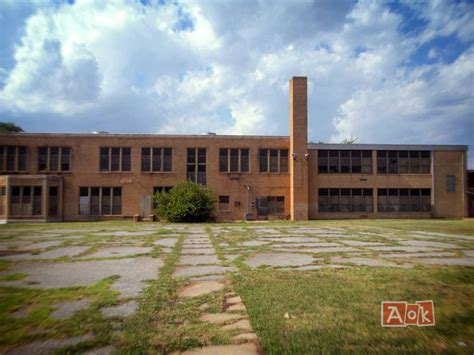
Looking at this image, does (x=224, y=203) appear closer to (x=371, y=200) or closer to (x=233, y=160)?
(x=233, y=160)

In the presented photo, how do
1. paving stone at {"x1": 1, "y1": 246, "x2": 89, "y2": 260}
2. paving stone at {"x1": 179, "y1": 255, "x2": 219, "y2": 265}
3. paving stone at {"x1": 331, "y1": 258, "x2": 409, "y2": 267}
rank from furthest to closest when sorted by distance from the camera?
paving stone at {"x1": 1, "y1": 246, "x2": 89, "y2": 260}
paving stone at {"x1": 179, "y1": 255, "x2": 219, "y2": 265}
paving stone at {"x1": 331, "y1": 258, "x2": 409, "y2": 267}

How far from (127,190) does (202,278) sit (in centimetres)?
2428

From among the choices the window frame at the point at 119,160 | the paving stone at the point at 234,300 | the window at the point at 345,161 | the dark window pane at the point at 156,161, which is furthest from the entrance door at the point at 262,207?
the paving stone at the point at 234,300

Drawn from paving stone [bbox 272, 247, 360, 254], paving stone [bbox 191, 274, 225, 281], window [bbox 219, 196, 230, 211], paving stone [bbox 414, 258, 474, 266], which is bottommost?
paving stone [bbox 272, 247, 360, 254]

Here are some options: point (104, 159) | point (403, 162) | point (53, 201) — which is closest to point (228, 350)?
point (104, 159)

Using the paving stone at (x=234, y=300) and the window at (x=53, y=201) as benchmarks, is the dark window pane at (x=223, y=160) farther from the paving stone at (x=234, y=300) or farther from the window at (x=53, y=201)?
the paving stone at (x=234, y=300)

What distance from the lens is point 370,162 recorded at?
101ft

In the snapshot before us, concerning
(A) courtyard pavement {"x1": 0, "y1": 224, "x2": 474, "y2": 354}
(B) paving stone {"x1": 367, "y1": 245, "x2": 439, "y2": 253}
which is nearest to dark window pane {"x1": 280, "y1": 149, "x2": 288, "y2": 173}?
(A) courtyard pavement {"x1": 0, "y1": 224, "x2": 474, "y2": 354}

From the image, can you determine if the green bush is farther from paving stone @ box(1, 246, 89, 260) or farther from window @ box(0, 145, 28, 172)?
paving stone @ box(1, 246, 89, 260)

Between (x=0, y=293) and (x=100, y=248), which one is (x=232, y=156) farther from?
(x=0, y=293)

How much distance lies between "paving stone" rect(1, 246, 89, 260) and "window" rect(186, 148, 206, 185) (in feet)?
60.9

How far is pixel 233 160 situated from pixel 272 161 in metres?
3.74

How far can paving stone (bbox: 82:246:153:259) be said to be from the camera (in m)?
9.38

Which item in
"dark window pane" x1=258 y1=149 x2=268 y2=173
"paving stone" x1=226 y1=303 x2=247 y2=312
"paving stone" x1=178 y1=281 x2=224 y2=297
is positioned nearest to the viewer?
"paving stone" x1=226 y1=303 x2=247 y2=312
